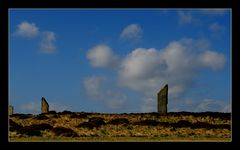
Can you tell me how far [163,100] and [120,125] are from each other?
4839mm

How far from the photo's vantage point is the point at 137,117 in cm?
1936

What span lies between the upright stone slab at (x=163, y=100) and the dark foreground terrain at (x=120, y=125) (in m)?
1.38

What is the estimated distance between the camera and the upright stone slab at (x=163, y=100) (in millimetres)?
21688

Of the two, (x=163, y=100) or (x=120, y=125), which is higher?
(x=163, y=100)

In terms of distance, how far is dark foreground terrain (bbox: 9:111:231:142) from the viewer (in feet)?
51.8

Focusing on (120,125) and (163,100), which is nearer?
(120,125)

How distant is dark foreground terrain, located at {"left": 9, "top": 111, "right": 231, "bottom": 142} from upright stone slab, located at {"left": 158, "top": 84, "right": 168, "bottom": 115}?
1.38 meters

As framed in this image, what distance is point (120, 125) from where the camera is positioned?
1778 centimetres

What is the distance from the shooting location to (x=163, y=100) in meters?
22.1

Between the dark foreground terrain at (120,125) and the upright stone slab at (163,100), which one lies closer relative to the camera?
the dark foreground terrain at (120,125)
